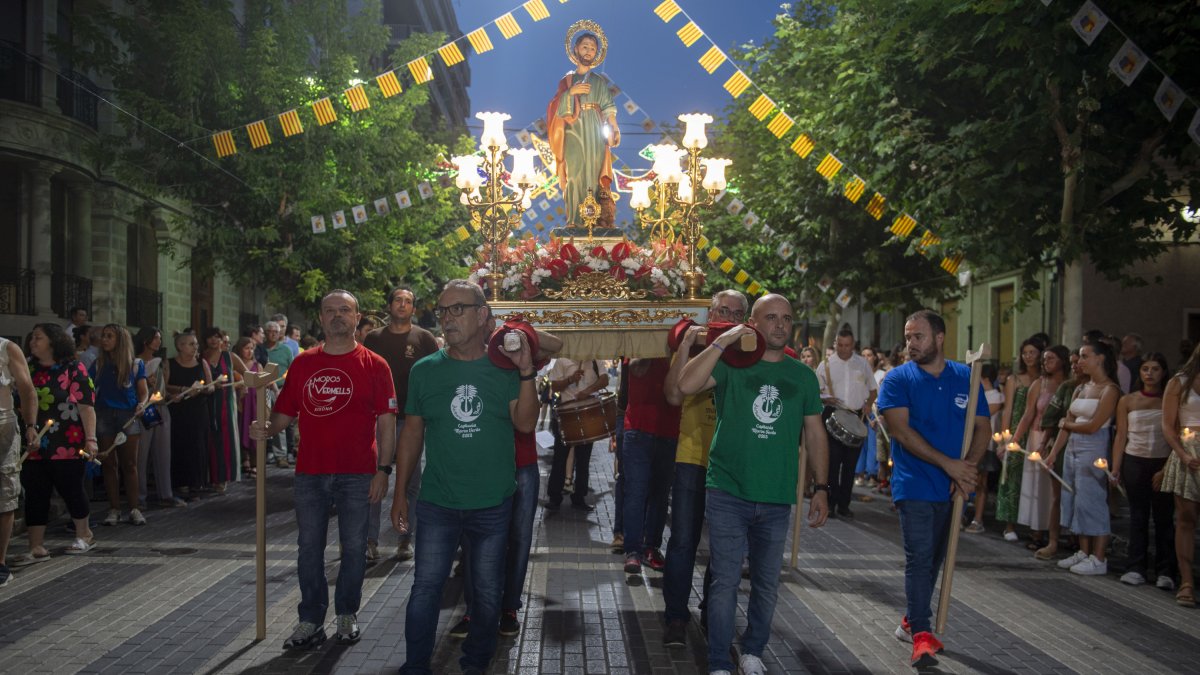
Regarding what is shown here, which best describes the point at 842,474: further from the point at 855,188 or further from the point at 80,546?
the point at 80,546

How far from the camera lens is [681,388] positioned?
5.41m

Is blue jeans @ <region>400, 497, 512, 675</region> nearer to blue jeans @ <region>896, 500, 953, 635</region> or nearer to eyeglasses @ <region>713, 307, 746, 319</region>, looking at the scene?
eyeglasses @ <region>713, 307, 746, 319</region>

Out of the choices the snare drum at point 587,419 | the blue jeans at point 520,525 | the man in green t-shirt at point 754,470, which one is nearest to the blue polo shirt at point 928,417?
the man in green t-shirt at point 754,470

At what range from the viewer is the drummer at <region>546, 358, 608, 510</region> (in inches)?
383

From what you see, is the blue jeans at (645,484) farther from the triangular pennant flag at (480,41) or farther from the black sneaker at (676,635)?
the triangular pennant flag at (480,41)

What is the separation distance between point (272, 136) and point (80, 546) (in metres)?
12.7

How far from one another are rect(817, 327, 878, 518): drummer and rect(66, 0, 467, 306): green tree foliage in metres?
9.72

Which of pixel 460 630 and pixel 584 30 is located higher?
pixel 584 30

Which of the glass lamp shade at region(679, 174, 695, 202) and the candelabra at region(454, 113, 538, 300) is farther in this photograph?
the glass lamp shade at region(679, 174, 695, 202)

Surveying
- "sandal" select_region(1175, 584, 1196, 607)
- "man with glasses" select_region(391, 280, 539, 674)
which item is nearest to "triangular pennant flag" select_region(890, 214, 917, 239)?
"sandal" select_region(1175, 584, 1196, 607)

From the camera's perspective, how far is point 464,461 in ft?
16.8

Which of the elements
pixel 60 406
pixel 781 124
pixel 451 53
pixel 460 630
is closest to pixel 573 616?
pixel 460 630

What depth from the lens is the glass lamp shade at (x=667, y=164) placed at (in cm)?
1041

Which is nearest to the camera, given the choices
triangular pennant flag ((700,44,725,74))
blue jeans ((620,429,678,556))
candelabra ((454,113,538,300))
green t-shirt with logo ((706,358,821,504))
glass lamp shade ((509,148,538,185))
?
green t-shirt with logo ((706,358,821,504))
